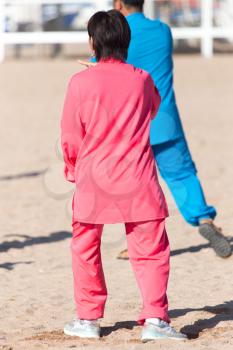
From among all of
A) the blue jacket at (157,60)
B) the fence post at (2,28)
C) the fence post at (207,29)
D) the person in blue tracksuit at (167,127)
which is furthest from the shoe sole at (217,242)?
the fence post at (2,28)

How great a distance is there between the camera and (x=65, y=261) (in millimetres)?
7180

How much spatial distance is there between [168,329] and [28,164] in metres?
6.80

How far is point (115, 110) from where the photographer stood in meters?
4.87

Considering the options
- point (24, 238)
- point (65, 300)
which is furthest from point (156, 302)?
point (24, 238)

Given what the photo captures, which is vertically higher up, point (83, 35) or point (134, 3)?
point (134, 3)

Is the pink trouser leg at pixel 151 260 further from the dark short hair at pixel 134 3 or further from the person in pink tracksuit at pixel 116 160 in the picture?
the dark short hair at pixel 134 3

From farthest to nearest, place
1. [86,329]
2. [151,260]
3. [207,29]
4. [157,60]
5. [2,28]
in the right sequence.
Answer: [2,28]
[207,29]
[157,60]
[86,329]
[151,260]

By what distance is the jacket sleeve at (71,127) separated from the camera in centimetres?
487

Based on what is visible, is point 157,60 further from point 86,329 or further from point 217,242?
point 86,329

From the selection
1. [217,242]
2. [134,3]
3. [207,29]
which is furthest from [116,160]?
[207,29]

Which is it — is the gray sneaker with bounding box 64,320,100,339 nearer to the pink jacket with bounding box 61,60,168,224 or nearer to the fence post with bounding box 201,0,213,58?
the pink jacket with bounding box 61,60,168,224

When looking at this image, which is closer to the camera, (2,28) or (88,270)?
(88,270)

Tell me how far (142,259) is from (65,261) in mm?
2237

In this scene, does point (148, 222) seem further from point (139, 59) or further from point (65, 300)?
point (139, 59)
